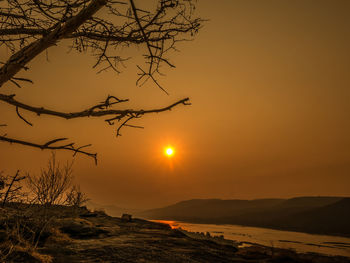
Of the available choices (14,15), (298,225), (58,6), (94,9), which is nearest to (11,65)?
(94,9)

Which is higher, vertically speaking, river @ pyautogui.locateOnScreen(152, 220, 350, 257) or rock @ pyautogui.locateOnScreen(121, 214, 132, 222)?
A: rock @ pyautogui.locateOnScreen(121, 214, 132, 222)

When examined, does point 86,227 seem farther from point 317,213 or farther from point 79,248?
point 317,213

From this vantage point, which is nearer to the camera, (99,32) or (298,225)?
(99,32)

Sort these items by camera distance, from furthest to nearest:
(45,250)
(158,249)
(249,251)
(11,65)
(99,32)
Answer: (249,251) < (158,249) < (45,250) < (99,32) < (11,65)

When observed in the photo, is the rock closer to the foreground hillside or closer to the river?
the foreground hillside

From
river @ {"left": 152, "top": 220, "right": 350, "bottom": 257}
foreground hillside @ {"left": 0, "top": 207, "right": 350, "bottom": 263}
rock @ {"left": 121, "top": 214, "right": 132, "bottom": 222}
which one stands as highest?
rock @ {"left": 121, "top": 214, "right": 132, "bottom": 222}

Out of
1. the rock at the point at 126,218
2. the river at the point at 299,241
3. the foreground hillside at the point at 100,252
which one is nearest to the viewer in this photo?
the foreground hillside at the point at 100,252

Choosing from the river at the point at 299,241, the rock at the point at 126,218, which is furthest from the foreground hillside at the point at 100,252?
the river at the point at 299,241

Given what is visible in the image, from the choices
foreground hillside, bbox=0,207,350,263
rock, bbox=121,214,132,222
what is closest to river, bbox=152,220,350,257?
rock, bbox=121,214,132,222

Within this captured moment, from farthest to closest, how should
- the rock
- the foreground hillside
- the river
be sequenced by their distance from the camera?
the river
the rock
the foreground hillside

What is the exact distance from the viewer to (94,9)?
1.37 meters

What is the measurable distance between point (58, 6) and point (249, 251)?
1573cm

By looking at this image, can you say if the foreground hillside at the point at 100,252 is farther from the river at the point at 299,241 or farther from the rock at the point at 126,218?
the river at the point at 299,241

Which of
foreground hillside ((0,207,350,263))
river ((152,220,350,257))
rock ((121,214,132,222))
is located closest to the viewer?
foreground hillside ((0,207,350,263))
